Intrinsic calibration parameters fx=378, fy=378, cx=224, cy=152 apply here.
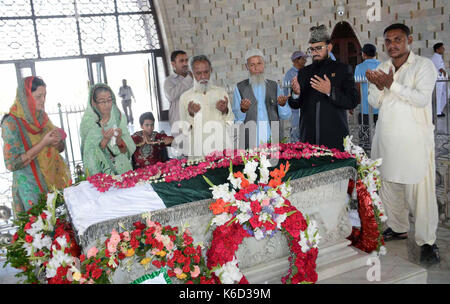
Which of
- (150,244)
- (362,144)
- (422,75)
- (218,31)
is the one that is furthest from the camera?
(218,31)

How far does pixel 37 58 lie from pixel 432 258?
1199 centimetres

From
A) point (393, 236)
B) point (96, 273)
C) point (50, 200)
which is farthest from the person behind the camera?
point (393, 236)

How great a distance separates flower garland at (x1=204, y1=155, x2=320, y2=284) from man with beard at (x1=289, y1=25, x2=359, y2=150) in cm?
116

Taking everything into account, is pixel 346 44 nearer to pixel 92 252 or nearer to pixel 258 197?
pixel 258 197

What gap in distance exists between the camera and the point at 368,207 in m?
2.95

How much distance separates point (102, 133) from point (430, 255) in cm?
294

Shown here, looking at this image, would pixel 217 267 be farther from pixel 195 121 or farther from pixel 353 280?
pixel 195 121

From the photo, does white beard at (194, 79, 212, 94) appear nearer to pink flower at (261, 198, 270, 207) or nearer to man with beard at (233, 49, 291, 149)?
man with beard at (233, 49, 291, 149)

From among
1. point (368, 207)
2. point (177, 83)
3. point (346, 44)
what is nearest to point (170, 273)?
point (368, 207)

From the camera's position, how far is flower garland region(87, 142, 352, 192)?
261cm

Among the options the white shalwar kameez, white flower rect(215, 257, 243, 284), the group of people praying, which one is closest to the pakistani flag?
white flower rect(215, 257, 243, 284)

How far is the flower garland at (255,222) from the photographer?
7.63 feet

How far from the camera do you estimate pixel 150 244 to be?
7.20ft
